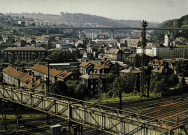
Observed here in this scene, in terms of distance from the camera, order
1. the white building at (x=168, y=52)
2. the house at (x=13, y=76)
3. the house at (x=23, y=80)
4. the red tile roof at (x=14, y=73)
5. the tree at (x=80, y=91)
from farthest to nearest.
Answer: the white building at (x=168, y=52) → the red tile roof at (x=14, y=73) → the house at (x=13, y=76) → the tree at (x=80, y=91) → the house at (x=23, y=80)

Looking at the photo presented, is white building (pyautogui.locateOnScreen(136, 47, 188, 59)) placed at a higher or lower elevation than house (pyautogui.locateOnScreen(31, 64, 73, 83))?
higher

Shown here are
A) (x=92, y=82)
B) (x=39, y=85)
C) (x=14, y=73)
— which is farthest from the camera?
(x=92, y=82)

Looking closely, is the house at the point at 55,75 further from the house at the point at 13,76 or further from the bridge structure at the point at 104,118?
the bridge structure at the point at 104,118

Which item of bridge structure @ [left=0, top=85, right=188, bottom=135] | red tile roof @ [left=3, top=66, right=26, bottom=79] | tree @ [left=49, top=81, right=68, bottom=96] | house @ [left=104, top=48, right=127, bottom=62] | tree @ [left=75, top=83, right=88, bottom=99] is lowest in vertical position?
tree @ [left=75, top=83, right=88, bottom=99]

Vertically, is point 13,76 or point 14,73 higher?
point 14,73

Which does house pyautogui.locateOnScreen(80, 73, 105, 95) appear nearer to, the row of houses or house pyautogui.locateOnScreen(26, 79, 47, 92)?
the row of houses

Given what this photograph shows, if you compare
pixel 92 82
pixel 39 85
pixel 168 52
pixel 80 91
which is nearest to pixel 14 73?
pixel 39 85

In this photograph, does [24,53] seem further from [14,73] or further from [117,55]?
[14,73]

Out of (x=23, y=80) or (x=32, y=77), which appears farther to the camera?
(x=23, y=80)

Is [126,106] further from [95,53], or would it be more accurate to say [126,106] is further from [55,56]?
[95,53]

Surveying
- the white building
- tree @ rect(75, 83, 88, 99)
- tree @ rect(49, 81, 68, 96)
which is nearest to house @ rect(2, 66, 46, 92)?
tree @ rect(49, 81, 68, 96)

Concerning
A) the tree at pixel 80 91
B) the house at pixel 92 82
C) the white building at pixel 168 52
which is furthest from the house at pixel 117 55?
the tree at pixel 80 91

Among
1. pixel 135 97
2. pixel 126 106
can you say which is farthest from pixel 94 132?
pixel 135 97
